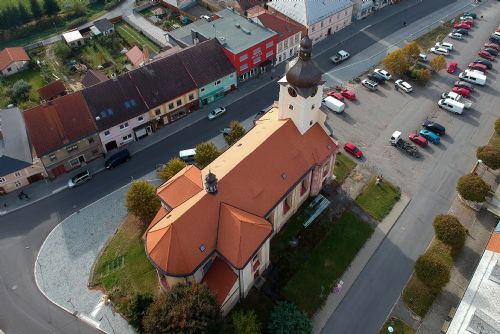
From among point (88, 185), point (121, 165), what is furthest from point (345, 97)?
point (88, 185)

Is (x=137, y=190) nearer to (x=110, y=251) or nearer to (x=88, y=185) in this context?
(x=110, y=251)

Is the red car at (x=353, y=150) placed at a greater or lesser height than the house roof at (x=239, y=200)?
lesser

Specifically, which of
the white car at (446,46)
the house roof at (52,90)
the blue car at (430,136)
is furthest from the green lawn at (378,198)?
the house roof at (52,90)

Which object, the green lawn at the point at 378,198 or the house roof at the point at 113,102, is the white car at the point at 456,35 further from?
the house roof at the point at 113,102

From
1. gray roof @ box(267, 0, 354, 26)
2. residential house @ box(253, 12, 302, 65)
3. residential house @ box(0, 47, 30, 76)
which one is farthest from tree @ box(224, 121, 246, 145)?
residential house @ box(0, 47, 30, 76)

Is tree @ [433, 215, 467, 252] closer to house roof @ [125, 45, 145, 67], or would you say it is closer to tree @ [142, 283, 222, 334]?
tree @ [142, 283, 222, 334]
